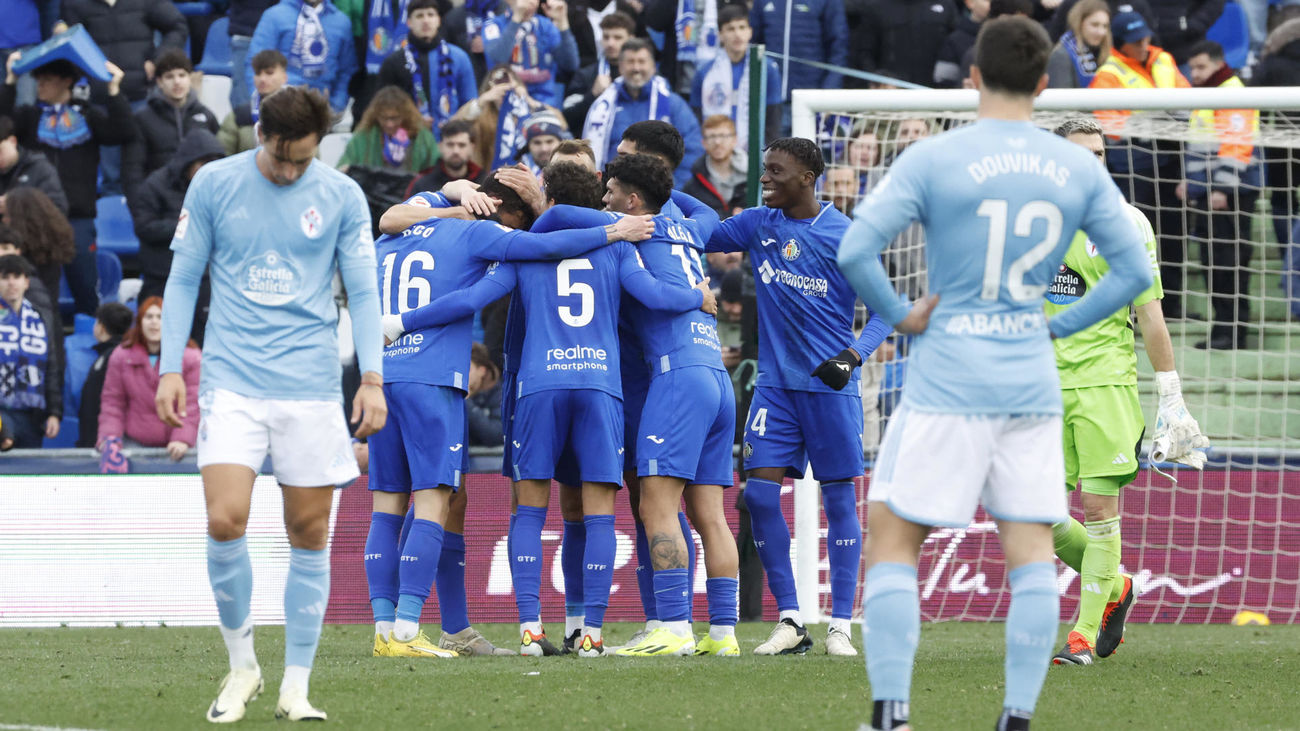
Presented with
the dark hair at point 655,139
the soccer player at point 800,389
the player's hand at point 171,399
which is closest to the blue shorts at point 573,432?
the soccer player at point 800,389

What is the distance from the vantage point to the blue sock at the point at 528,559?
782 centimetres

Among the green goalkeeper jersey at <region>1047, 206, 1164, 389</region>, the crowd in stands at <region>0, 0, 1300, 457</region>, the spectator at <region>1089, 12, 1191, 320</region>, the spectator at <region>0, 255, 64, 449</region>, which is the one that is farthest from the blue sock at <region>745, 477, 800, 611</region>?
the spectator at <region>0, 255, 64, 449</region>

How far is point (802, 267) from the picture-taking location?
814cm

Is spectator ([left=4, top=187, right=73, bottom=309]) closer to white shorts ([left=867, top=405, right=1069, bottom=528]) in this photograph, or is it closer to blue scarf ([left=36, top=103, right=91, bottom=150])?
blue scarf ([left=36, top=103, right=91, bottom=150])

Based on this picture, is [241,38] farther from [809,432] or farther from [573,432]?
[809,432]

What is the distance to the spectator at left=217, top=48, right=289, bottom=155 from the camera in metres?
13.8

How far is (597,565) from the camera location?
25.4ft

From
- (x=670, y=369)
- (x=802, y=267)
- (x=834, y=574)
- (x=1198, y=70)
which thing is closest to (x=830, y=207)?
(x=802, y=267)

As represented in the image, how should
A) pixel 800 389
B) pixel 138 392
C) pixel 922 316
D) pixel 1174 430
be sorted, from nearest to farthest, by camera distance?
pixel 922 316, pixel 1174 430, pixel 800 389, pixel 138 392

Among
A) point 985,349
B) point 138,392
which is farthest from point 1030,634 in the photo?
point 138,392

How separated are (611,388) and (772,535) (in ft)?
3.96

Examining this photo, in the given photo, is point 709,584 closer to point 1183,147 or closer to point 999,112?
point 999,112

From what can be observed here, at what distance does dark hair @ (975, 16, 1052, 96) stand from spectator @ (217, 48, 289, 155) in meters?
10.0

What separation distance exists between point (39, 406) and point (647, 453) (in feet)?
23.3
